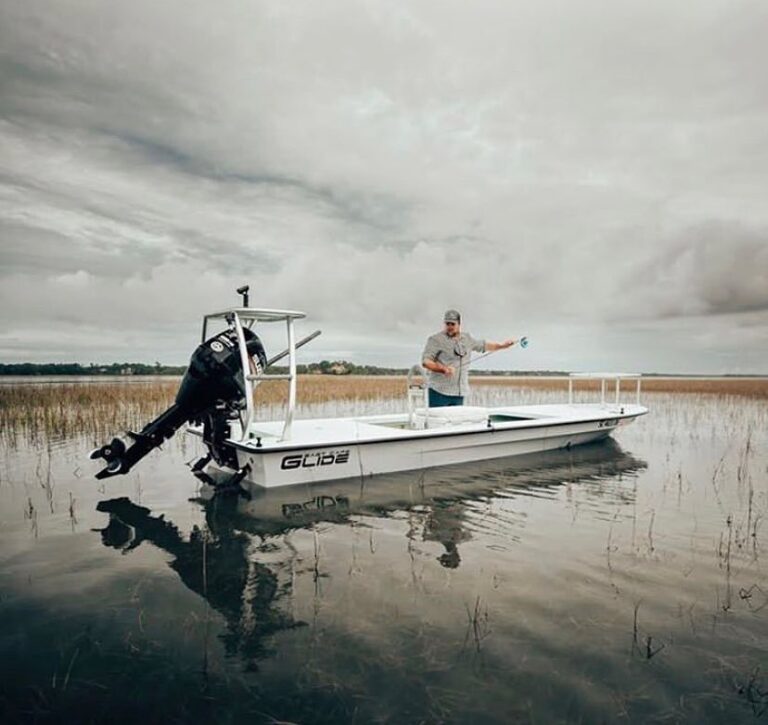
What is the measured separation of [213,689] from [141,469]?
684cm

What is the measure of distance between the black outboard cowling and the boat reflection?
0.67 meters

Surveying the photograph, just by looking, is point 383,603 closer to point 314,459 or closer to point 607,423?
point 314,459

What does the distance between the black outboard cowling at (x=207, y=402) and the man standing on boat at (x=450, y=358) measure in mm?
3772

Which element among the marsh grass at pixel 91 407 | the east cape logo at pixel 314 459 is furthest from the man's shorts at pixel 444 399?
the marsh grass at pixel 91 407

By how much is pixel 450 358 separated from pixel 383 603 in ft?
20.8

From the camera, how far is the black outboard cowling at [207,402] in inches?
272

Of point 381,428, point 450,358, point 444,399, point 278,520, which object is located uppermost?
point 450,358

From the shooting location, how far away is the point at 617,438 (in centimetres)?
1303

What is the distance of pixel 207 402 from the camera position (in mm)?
7086


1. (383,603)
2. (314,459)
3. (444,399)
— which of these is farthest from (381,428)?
(383,603)

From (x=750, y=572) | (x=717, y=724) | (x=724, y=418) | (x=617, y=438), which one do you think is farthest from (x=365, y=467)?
(x=724, y=418)

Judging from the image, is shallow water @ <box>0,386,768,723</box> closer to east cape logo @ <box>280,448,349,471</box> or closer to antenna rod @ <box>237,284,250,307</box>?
east cape logo @ <box>280,448,349,471</box>

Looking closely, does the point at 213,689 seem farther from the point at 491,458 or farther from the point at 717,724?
the point at 491,458

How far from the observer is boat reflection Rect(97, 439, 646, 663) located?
13.6 ft
